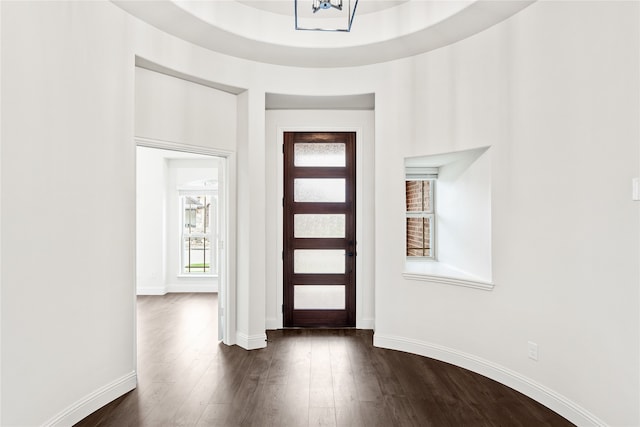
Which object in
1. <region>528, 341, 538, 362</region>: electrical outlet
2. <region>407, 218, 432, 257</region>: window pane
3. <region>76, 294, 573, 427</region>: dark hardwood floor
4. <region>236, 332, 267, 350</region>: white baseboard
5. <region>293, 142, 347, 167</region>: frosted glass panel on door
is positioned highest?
<region>293, 142, 347, 167</region>: frosted glass panel on door

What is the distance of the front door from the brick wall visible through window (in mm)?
885

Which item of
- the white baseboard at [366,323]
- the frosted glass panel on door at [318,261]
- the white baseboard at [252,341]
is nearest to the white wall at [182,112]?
the frosted glass panel on door at [318,261]

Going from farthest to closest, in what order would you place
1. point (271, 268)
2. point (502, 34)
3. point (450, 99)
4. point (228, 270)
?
point (271, 268) < point (228, 270) < point (450, 99) < point (502, 34)

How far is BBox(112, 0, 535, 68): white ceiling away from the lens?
307 cm

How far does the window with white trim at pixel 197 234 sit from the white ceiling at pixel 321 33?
371cm

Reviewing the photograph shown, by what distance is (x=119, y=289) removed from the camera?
294 centimetres

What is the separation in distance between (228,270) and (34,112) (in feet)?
7.64

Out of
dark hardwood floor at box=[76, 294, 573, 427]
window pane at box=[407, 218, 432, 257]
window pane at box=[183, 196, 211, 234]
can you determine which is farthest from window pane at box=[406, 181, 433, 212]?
window pane at box=[183, 196, 211, 234]

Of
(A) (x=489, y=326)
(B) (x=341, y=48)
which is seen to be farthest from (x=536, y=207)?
(B) (x=341, y=48)

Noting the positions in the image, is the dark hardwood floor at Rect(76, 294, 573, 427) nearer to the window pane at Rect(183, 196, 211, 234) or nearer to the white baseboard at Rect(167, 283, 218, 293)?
the white baseboard at Rect(167, 283, 218, 293)

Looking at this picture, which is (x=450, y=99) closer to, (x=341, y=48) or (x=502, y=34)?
(x=502, y=34)

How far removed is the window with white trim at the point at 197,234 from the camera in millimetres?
6949

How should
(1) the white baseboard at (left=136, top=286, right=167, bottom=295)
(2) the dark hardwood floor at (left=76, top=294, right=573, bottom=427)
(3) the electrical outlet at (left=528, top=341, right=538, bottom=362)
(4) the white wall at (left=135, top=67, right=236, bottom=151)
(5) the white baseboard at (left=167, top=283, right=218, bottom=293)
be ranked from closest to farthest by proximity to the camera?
(2) the dark hardwood floor at (left=76, top=294, right=573, bottom=427) < (3) the electrical outlet at (left=528, top=341, right=538, bottom=362) < (4) the white wall at (left=135, top=67, right=236, bottom=151) < (1) the white baseboard at (left=136, top=286, right=167, bottom=295) < (5) the white baseboard at (left=167, top=283, right=218, bottom=293)

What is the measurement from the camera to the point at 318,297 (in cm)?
464
